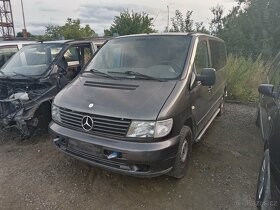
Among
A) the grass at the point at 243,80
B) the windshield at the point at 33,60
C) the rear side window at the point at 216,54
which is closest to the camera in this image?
the rear side window at the point at 216,54

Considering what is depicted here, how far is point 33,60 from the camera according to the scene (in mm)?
5551

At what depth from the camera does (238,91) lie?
7.89 meters

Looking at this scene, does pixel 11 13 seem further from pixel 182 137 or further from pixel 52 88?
pixel 182 137

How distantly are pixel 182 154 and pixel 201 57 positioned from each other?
164 centimetres

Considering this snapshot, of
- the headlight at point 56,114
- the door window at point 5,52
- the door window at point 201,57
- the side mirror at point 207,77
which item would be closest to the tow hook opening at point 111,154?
the headlight at point 56,114

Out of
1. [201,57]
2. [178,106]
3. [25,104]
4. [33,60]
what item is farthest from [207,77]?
[33,60]

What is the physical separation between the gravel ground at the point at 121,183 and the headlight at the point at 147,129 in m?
0.87

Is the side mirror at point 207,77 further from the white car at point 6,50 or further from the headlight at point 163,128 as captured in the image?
the white car at point 6,50

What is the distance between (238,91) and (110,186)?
19.4 ft

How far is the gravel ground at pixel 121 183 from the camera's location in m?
3.06

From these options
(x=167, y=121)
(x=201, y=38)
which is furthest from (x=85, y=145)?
(x=201, y=38)

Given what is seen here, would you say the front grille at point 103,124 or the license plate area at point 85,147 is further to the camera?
the license plate area at point 85,147

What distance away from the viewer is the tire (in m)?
3.16

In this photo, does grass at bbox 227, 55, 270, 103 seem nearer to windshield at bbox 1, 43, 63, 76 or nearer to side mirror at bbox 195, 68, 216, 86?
side mirror at bbox 195, 68, 216, 86
